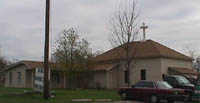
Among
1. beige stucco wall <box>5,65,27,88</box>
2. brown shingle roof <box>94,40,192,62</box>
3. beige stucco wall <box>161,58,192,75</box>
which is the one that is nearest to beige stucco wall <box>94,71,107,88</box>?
brown shingle roof <box>94,40,192,62</box>

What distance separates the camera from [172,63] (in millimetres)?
38688

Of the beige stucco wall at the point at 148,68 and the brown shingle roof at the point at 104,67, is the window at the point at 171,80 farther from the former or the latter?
the brown shingle roof at the point at 104,67

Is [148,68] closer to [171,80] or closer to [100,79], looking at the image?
[100,79]

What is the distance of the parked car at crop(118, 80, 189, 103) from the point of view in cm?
1990

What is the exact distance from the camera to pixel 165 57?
37.6 m

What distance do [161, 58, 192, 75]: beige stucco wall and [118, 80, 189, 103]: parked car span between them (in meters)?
15.5

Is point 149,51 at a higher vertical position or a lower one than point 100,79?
A: higher

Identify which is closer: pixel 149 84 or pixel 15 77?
pixel 149 84

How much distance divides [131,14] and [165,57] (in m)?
10.2

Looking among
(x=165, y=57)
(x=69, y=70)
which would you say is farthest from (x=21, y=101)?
(x=165, y=57)

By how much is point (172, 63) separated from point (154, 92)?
61.8 ft

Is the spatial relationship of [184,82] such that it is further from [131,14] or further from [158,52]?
[158,52]

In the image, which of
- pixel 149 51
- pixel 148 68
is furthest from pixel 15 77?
pixel 149 51

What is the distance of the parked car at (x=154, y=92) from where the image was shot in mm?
19897
